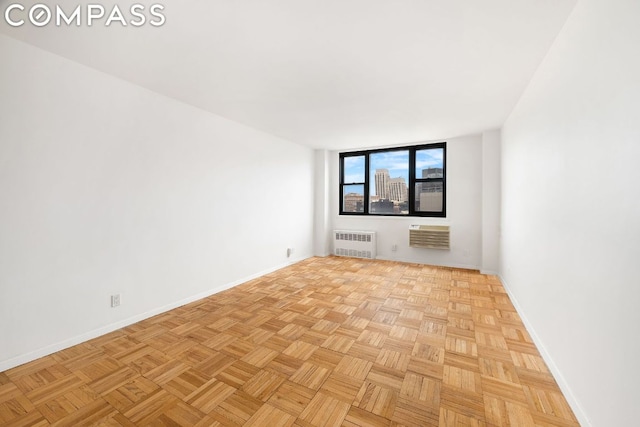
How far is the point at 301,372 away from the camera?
1959mm

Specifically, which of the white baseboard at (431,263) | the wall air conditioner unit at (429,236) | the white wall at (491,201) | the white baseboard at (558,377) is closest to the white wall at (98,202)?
the white baseboard at (431,263)

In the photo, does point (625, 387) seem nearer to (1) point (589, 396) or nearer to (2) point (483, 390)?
(1) point (589, 396)

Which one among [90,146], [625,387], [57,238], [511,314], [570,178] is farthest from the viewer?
[511,314]

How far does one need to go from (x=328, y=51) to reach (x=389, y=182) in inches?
156

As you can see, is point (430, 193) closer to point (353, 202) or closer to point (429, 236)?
point (429, 236)

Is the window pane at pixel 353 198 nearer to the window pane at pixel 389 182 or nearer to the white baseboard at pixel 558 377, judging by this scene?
the window pane at pixel 389 182

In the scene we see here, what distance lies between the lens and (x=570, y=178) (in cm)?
170

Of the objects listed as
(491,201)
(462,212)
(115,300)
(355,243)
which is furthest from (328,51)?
(355,243)

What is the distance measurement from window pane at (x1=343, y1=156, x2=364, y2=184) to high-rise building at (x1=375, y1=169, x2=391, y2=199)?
37 centimetres

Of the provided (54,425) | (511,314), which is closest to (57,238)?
(54,425)

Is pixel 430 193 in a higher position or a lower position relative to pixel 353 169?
lower

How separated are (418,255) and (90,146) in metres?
5.13

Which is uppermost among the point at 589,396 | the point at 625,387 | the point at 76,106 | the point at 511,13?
the point at 511,13

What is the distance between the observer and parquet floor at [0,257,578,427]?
1.57 m
